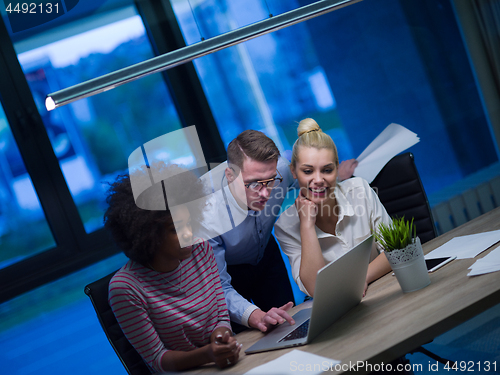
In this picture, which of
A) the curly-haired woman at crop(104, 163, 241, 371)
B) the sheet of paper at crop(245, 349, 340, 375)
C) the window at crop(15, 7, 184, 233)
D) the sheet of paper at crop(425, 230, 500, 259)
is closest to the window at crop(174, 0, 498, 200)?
the window at crop(15, 7, 184, 233)

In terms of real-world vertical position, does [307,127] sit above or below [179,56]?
below

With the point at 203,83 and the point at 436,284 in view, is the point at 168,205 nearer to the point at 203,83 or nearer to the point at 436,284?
the point at 436,284

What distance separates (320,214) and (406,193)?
0.48 metres

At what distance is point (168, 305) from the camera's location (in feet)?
4.17

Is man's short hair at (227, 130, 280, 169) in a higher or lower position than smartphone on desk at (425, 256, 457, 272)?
higher

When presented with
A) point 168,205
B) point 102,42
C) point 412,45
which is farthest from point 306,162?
point 412,45

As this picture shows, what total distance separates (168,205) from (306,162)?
630 millimetres

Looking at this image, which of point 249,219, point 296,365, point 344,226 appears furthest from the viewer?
point 249,219

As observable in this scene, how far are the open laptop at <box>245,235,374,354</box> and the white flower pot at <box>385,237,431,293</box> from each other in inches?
2.9

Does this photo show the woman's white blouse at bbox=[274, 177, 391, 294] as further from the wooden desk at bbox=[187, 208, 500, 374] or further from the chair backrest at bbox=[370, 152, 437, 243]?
the wooden desk at bbox=[187, 208, 500, 374]

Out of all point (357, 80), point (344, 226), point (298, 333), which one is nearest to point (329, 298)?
point (298, 333)

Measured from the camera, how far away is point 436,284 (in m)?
1.06

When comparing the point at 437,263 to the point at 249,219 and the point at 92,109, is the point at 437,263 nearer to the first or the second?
the point at 249,219

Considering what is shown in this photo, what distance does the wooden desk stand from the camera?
83 centimetres
